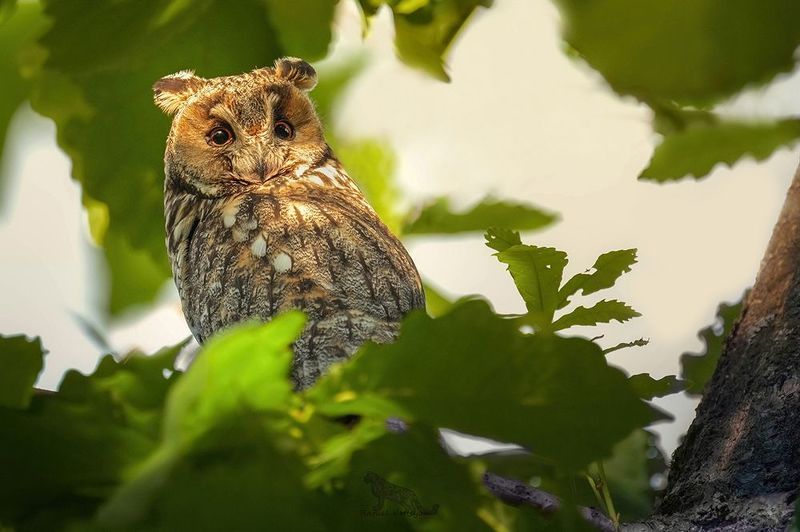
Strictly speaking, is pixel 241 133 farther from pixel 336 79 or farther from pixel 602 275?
pixel 602 275

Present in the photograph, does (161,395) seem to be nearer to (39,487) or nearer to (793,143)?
(39,487)

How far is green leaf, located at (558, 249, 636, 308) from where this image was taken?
2.72 ft

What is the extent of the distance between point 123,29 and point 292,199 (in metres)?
1.09

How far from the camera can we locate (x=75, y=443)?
0.48 metres

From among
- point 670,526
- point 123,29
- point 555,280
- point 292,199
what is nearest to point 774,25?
point 123,29

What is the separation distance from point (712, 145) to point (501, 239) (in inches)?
8.9

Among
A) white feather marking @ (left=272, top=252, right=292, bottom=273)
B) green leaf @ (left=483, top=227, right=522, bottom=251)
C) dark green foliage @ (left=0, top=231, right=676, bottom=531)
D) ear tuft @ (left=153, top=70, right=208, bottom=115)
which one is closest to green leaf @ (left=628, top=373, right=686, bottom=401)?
green leaf @ (left=483, top=227, right=522, bottom=251)

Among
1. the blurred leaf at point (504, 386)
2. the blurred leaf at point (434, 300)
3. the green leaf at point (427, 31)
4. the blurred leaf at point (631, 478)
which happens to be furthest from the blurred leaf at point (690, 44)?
the blurred leaf at point (434, 300)

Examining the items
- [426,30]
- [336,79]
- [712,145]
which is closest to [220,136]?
[336,79]

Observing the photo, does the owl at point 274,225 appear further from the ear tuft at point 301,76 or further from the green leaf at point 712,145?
the green leaf at point 712,145

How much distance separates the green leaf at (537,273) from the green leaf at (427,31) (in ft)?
0.58

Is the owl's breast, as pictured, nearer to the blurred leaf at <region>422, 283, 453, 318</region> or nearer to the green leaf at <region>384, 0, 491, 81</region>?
the blurred leaf at <region>422, 283, 453, 318</region>

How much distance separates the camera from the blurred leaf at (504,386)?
439 millimetres

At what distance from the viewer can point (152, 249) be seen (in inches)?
42.9
